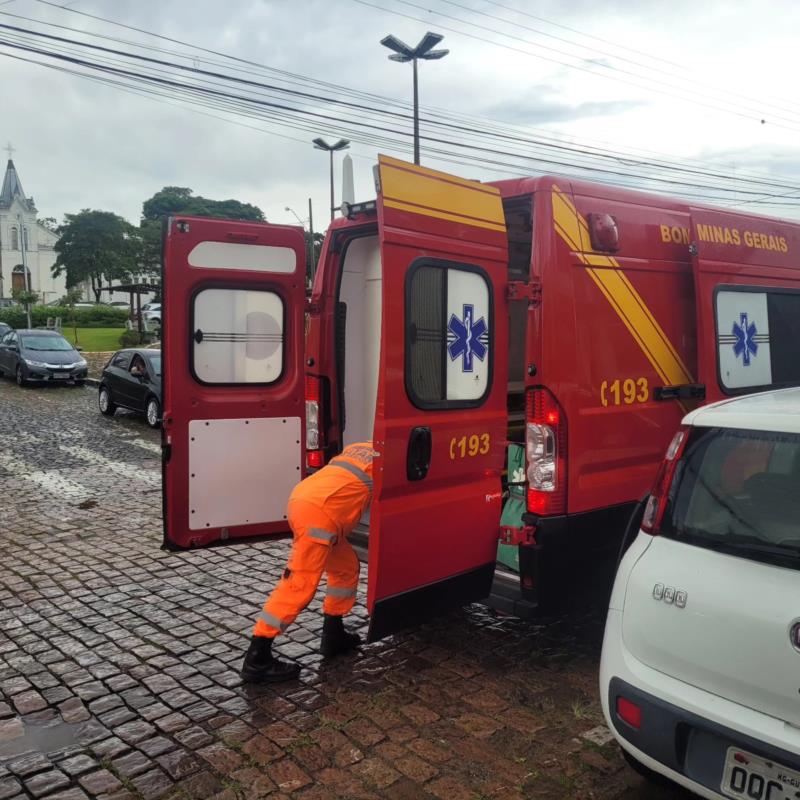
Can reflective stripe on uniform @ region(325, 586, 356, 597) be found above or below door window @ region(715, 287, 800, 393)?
below

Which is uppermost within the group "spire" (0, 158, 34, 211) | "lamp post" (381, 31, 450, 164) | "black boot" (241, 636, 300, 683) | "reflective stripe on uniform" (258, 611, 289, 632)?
"spire" (0, 158, 34, 211)

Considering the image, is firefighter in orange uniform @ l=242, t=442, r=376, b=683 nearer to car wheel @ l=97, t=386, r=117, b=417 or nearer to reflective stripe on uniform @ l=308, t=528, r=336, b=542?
reflective stripe on uniform @ l=308, t=528, r=336, b=542

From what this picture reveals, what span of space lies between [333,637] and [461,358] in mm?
1722

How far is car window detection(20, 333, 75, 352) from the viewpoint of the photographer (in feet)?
67.5

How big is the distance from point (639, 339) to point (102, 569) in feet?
14.0

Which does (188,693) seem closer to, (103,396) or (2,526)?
(2,526)

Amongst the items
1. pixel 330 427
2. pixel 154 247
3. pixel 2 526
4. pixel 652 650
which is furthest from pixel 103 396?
pixel 154 247

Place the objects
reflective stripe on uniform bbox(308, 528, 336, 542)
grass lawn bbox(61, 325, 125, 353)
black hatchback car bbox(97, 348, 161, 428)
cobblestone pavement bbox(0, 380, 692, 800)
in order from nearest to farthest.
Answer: cobblestone pavement bbox(0, 380, 692, 800) → reflective stripe on uniform bbox(308, 528, 336, 542) → black hatchback car bbox(97, 348, 161, 428) → grass lawn bbox(61, 325, 125, 353)

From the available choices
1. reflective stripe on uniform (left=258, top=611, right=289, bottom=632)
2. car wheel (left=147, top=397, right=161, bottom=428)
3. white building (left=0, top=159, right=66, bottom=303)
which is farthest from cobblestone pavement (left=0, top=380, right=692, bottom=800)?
white building (left=0, top=159, right=66, bottom=303)

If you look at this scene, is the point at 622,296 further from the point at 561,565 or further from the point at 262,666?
the point at 262,666

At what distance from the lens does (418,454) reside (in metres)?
3.70

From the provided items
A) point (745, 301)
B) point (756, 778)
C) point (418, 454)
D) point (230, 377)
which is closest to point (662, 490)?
point (756, 778)

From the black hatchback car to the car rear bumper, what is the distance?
37.9 feet

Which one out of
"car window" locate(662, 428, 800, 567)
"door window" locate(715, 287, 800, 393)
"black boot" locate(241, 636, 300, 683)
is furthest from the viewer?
"door window" locate(715, 287, 800, 393)
